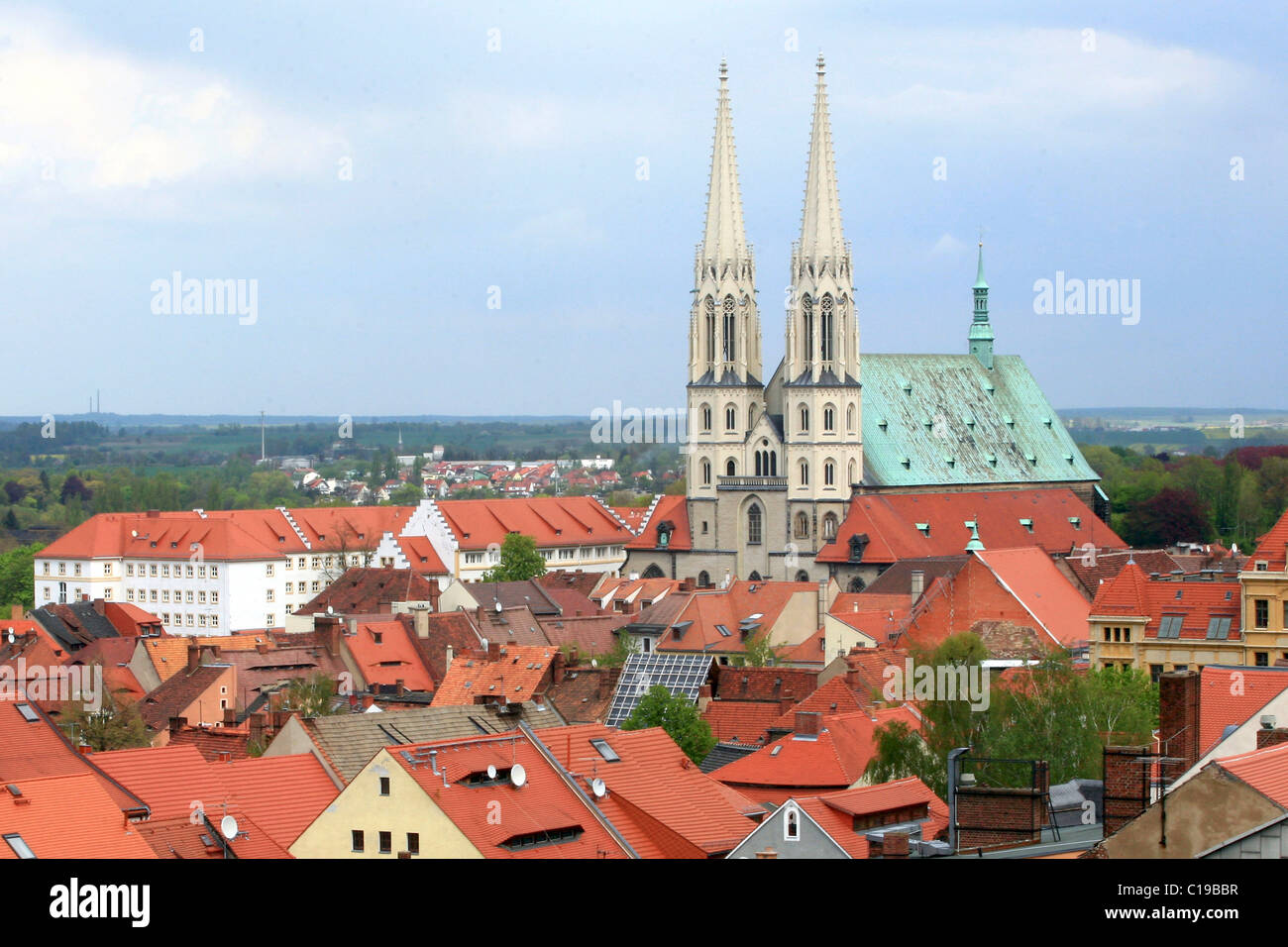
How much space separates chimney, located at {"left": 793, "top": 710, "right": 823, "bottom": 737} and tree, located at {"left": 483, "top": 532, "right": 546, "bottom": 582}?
7547 cm

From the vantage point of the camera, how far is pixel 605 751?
117ft

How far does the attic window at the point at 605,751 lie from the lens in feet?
116

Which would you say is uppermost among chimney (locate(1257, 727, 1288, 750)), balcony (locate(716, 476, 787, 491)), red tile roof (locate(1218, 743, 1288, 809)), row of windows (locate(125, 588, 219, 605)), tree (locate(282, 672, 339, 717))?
balcony (locate(716, 476, 787, 491))

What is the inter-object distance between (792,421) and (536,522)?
32.3m

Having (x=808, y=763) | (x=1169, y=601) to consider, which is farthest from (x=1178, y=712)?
(x=1169, y=601)

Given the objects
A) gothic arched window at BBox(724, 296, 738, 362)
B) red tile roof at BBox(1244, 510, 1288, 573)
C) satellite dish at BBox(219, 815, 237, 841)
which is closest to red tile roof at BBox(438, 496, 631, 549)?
gothic arched window at BBox(724, 296, 738, 362)

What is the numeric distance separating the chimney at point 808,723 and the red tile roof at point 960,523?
216ft

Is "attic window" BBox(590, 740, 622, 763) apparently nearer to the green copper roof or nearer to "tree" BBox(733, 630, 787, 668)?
"tree" BBox(733, 630, 787, 668)

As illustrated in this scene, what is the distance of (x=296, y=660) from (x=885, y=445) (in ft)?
207

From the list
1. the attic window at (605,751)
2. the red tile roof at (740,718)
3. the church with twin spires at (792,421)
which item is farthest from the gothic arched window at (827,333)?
the attic window at (605,751)

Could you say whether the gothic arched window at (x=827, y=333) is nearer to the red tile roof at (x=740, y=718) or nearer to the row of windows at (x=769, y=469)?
the row of windows at (x=769, y=469)

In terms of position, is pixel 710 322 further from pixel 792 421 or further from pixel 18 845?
pixel 18 845

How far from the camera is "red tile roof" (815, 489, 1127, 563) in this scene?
372 ft

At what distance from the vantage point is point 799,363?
119 m
